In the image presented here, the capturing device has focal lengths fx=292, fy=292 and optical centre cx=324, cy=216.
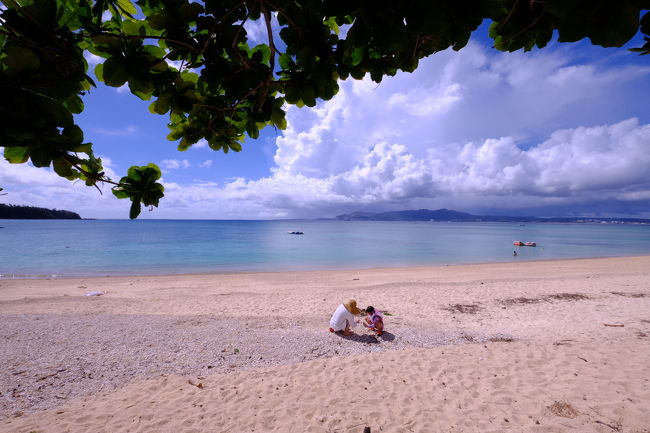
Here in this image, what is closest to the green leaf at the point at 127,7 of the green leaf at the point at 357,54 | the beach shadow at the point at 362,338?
the green leaf at the point at 357,54

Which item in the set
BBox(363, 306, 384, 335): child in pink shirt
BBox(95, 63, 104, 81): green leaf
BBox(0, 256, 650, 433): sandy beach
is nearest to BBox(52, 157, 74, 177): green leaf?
BBox(95, 63, 104, 81): green leaf

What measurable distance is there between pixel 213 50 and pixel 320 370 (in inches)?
206

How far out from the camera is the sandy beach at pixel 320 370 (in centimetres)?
388

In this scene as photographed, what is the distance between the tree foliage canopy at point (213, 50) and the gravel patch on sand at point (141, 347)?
196 inches

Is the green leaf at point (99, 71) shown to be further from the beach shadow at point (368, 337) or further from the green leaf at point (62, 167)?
the beach shadow at point (368, 337)

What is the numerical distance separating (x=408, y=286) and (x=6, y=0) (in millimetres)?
14493

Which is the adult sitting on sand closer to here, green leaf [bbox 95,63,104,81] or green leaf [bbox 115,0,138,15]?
green leaf [bbox 95,63,104,81]

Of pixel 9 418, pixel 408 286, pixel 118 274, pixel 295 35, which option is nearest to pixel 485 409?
pixel 295 35

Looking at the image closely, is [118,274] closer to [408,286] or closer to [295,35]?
[408,286]

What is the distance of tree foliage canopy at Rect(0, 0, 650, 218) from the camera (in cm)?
92

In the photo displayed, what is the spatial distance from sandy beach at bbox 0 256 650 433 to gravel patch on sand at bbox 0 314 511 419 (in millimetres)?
35

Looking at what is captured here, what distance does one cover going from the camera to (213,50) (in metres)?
1.44

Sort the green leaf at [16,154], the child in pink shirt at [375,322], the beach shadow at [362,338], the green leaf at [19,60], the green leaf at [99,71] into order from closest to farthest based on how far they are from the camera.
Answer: the green leaf at [19,60] → the green leaf at [16,154] → the green leaf at [99,71] → the beach shadow at [362,338] → the child in pink shirt at [375,322]

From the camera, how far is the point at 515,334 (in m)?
7.05
